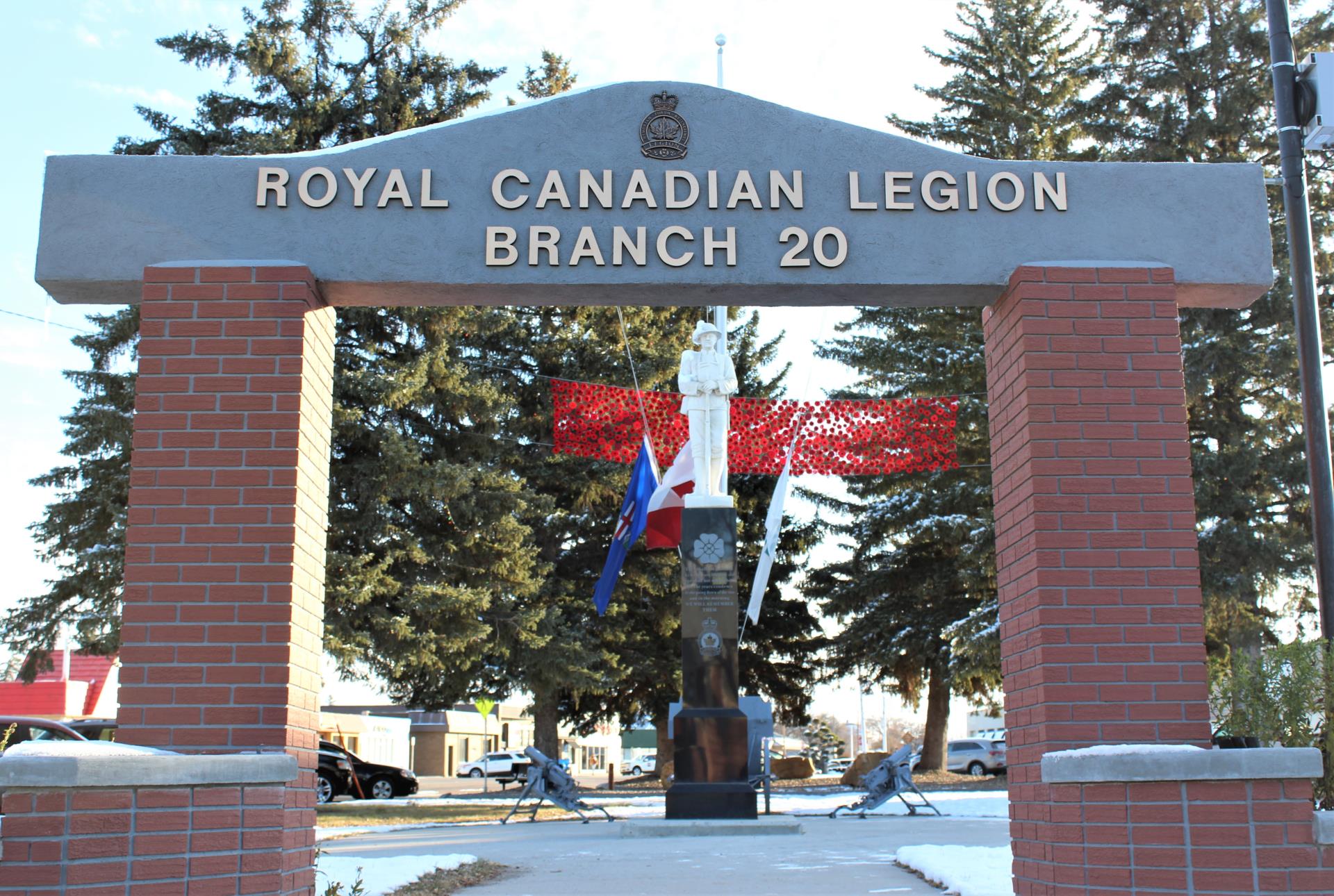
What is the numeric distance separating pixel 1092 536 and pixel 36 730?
15.1m

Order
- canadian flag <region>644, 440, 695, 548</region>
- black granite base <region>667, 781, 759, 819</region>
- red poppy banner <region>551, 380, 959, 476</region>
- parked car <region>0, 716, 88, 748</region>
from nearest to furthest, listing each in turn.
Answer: black granite base <region>667, 781, 759, 819</region>
parked car <region>0, 716, 88, 748</region>
canadian flag <region>644, 440, 695, 548</region>
red poppy banner <region>551, 380, 959, 476</region>

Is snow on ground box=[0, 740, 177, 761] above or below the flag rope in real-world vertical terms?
below

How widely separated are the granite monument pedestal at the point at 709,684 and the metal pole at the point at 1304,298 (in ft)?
24.3

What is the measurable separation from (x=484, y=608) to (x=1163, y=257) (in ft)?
53.7

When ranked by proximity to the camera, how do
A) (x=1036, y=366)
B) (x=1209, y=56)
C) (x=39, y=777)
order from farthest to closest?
(x=1209, y=56) < (x=1036, y=366) < (x=39, y=777)

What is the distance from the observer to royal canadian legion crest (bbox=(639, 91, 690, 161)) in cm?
626

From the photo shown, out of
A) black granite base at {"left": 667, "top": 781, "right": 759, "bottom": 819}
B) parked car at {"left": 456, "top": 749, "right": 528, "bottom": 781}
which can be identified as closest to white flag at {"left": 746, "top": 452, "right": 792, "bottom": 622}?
black granite base at {"left": 667, "top": 781, "right": 759, "bottom": 819}

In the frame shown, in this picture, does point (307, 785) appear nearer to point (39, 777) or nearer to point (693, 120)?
point (39, 777)

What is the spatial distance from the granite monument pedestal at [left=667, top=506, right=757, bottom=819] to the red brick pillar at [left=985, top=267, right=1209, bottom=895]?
8.14 metres

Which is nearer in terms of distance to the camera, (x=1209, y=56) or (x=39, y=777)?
(x=39, y=777)

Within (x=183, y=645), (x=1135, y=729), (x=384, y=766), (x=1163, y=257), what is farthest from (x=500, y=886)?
(x=384, y=766)

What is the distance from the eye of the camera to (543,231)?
20.2 feet

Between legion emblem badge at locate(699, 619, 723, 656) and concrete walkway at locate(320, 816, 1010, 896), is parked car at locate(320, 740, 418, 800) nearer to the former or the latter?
concrete walkway at locate(320, 816, 1010, 896)

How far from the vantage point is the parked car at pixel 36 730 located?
643 inches
